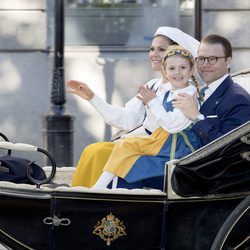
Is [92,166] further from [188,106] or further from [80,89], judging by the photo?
[188,106]

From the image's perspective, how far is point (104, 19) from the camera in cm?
1069

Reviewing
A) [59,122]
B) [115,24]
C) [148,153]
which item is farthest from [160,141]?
[115,24]

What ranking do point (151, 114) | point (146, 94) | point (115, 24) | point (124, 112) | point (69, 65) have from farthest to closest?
point (115, 24) → point (69, 65) → point (124, 112) → point (151, 114) → point (146, 94)

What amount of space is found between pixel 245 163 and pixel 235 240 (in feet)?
1.34

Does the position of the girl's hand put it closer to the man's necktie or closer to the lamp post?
the man's necktie

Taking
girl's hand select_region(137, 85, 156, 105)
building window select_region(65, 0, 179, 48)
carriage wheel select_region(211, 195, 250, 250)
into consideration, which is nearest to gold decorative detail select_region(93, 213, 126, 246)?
carriage wheel select_region(211, 195, 250, 250)

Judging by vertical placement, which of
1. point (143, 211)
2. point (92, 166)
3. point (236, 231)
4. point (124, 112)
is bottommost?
point (236, 231)

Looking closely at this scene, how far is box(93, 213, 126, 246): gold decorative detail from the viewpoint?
5.09 m

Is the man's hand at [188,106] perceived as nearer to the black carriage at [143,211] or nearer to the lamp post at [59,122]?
the black carriage at [143,211]

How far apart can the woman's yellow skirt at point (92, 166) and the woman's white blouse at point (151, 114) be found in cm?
28

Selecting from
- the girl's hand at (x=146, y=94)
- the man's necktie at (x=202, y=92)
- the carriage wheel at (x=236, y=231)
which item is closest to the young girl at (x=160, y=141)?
the girl's hand at (x=146, y=94)

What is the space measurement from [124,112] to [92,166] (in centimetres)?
62

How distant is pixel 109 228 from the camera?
16.7 feet

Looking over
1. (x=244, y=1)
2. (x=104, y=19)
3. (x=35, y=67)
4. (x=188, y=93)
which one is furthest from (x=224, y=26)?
(x=188, y=93)
